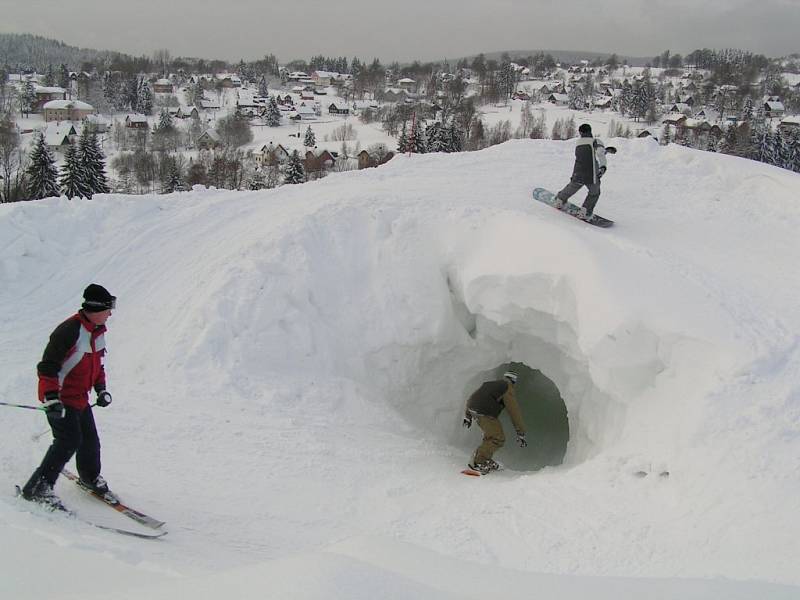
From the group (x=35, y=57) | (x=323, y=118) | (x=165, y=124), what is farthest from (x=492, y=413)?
(x=35, y=57)

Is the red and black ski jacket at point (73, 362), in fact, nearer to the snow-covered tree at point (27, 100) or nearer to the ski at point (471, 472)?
the ski at point (471, 472)

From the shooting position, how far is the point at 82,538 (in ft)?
11.6

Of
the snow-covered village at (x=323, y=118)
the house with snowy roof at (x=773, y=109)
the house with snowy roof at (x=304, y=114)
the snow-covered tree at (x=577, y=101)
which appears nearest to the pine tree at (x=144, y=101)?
the snow-covered village at (x=323, y=118)

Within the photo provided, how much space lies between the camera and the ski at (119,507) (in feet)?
14.1

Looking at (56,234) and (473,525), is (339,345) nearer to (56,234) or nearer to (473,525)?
(473,525)

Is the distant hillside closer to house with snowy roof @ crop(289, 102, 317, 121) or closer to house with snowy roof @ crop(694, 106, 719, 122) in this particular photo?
house with snowy roof @ crop(289, 102, 317, 121)

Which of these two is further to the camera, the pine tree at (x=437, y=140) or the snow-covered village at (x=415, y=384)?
the pine tree at (x=437, y=140)

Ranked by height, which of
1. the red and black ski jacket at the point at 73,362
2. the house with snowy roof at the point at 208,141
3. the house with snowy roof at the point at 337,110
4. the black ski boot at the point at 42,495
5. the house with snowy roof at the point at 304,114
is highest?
the house with snowy roof at the point at 337,110

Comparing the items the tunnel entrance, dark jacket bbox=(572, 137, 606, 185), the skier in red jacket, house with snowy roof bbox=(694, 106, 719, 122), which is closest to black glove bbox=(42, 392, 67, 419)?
the skier in red jacket

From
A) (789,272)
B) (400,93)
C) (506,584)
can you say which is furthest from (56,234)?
(400,93)

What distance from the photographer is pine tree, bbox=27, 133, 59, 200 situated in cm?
3462

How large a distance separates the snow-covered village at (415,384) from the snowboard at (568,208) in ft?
0.20

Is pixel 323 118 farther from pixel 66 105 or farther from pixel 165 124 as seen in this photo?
pixel 66 105

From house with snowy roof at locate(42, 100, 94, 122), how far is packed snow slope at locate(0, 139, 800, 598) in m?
92.8
